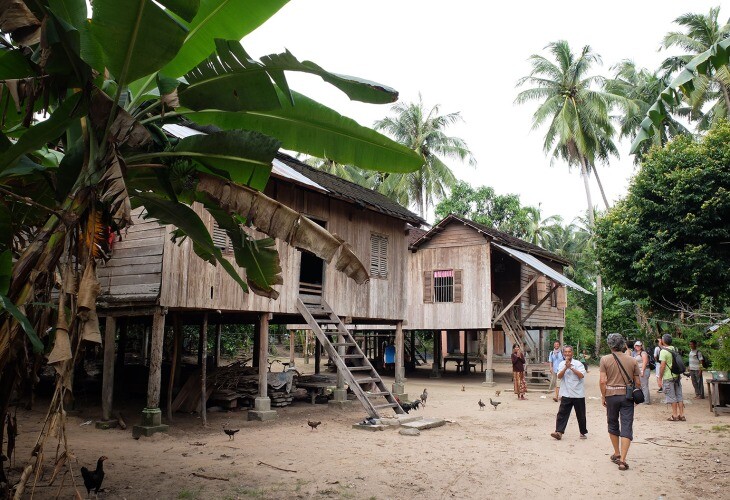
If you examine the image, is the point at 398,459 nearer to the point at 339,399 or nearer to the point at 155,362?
the point at 155,362

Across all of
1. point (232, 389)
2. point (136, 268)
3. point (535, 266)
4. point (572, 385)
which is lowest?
point (232, 389)

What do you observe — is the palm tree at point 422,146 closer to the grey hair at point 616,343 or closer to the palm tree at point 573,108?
the palm tree at point 573,108

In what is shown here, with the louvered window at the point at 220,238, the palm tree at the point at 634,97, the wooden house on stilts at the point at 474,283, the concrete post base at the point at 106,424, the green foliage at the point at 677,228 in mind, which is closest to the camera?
the concrete post base at the point at 106,424

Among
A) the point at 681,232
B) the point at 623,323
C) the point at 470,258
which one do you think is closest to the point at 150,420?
the point at 681,232

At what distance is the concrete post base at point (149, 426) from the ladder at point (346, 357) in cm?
362

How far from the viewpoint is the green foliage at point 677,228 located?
46.4 ft

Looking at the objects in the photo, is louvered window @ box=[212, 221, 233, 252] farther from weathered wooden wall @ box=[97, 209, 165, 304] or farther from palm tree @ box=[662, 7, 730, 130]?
palm tree @ box=[662, 7, 730, 130]

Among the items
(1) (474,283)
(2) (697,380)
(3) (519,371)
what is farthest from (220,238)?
(2) (697,380)

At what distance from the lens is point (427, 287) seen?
23.8m

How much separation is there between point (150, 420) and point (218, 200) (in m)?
6.59

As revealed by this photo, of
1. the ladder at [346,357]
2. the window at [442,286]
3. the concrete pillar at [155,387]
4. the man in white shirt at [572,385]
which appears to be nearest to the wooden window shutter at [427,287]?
the window at [442,286]

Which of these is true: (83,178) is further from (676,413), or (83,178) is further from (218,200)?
(676,413)

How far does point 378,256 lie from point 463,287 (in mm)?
7755

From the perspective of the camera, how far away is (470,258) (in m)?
22.6
